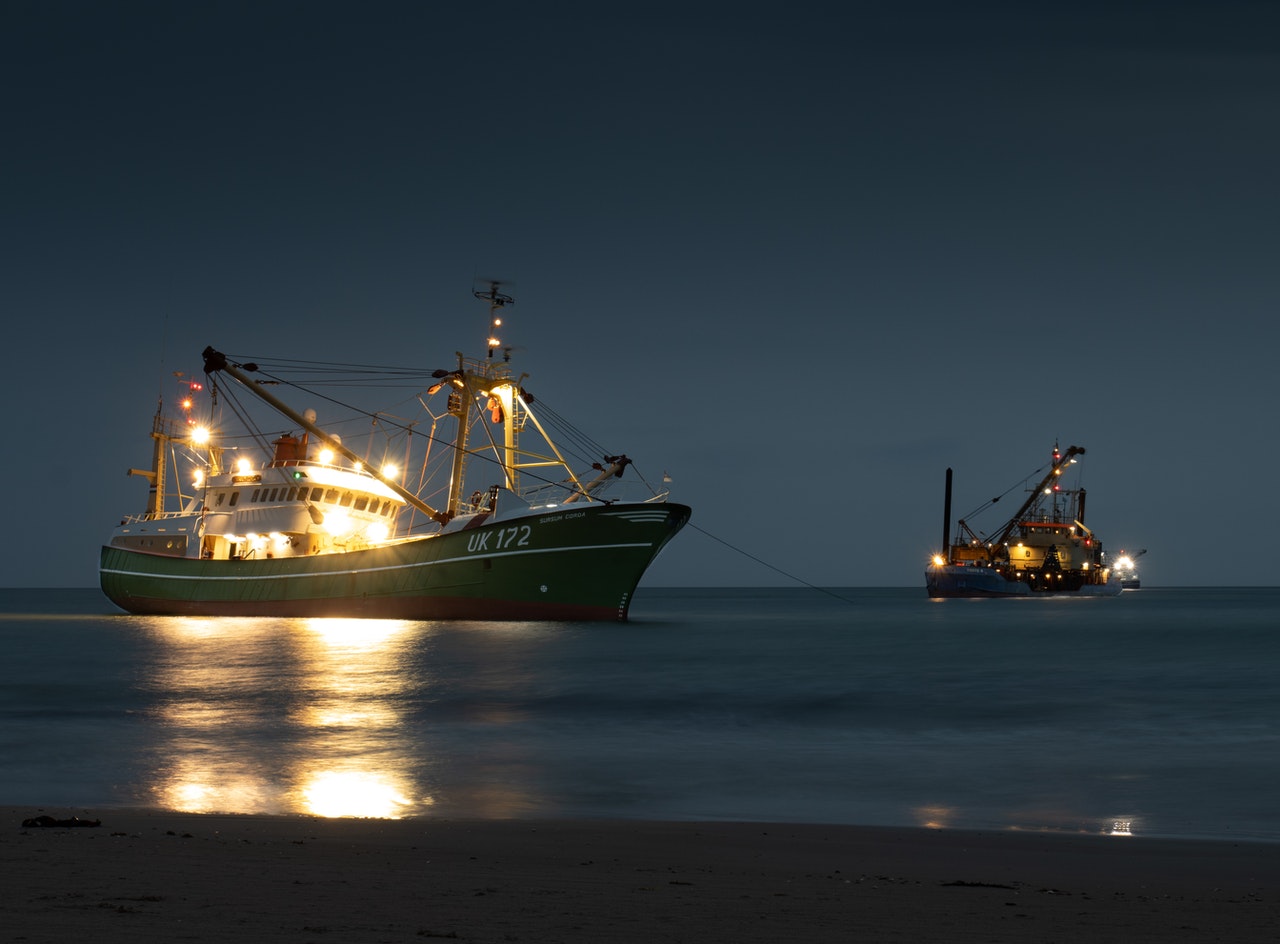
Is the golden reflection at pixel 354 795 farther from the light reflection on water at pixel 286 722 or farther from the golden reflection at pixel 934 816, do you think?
the golden reflection at pixel 934 816

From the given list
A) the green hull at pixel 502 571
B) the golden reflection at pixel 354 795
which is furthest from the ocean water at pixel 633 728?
the green hull at pixel 502 571

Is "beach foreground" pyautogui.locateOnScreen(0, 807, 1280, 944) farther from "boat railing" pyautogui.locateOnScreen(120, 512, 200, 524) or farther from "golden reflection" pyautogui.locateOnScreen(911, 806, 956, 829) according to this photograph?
"boat railing" pyautogui.locateOnScreen(120, 512, 200, 524)

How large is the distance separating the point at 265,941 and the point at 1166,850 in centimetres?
781

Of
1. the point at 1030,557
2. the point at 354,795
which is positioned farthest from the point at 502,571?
the point at 1030,557

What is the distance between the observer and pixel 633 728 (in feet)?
72.9

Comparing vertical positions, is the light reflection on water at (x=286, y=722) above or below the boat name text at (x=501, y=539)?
below

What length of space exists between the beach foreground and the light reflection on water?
269 cm

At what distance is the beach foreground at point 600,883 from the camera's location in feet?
19.1

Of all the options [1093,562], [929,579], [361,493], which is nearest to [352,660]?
[361,493]

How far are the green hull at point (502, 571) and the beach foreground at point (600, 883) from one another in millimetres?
33623

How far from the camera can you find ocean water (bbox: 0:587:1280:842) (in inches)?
513

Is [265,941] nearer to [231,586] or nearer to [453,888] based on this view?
[453,888]

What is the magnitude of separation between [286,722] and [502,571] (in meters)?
23.0

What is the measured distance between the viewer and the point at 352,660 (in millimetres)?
34438
